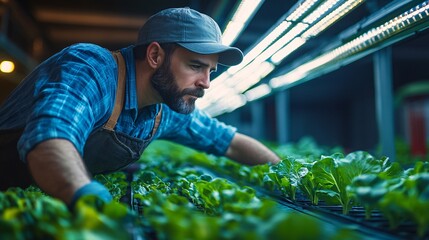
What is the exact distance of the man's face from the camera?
78.9 inches

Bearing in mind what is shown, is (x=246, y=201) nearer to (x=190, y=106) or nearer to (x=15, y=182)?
(x=190, y=106)

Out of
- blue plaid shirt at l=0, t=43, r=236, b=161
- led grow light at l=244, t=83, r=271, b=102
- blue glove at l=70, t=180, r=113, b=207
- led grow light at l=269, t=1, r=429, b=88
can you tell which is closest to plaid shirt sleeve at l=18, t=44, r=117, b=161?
blue plaid shirt at l=0, t=43, r=236, b=161

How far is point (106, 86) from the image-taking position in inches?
70.8

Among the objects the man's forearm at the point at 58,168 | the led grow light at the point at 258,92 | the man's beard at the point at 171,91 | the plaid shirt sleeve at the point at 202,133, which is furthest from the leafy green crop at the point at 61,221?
the led grow light at the point at 258,92

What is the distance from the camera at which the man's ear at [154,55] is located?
6.74 ft

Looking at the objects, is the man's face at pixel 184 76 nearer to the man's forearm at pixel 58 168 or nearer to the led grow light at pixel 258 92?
the man's forearm at pixel 58 168

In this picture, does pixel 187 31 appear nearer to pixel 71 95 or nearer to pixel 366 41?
pixel 71 95

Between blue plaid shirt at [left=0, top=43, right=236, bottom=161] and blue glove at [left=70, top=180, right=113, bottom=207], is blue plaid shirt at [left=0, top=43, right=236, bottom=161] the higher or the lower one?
the higher one

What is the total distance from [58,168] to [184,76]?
2.92ft

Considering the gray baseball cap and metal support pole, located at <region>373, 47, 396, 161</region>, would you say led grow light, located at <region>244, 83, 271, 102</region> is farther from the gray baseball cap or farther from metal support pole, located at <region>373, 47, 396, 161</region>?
the gray baseball cap

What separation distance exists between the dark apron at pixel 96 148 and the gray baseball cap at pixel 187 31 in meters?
0.24

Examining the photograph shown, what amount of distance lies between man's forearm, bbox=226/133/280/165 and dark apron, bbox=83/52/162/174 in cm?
71

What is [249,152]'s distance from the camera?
2.77 m

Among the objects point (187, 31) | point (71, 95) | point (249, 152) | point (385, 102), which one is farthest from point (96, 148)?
point (385, 102)
